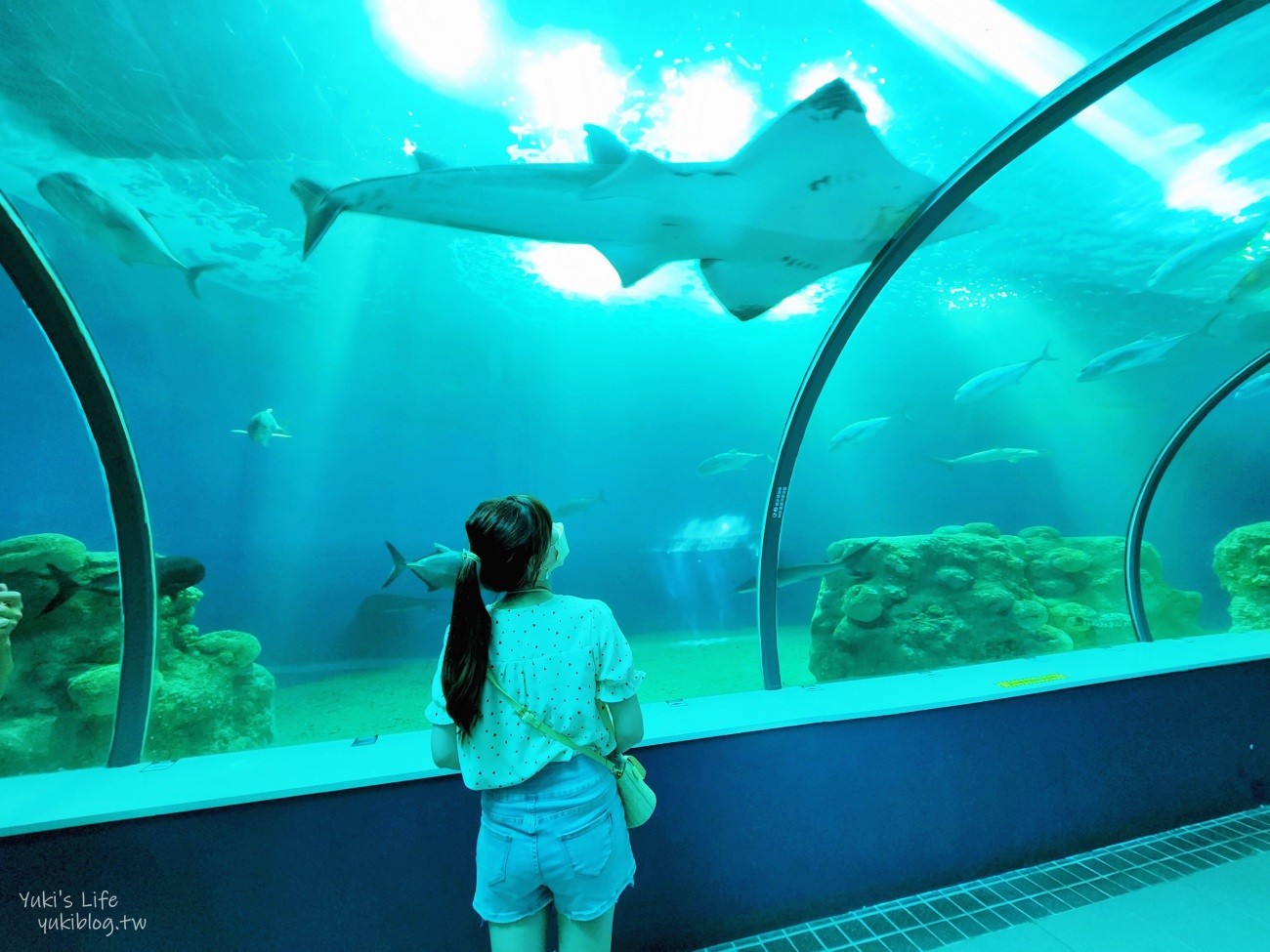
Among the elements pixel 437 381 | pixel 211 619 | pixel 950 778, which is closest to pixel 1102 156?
pixel 950 778

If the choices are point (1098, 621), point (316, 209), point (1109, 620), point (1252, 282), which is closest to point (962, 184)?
point (316, 209)

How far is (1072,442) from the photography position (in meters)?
26.5

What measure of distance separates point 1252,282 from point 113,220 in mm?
15189

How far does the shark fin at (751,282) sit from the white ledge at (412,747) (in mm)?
2687

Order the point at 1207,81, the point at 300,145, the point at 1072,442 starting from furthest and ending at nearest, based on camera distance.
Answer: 1. the point at 1072,442
2. the point at 300,145
3. the point at 1207,81

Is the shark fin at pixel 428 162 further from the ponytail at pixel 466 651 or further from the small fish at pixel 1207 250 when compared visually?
the small fish at pixel 1207 250

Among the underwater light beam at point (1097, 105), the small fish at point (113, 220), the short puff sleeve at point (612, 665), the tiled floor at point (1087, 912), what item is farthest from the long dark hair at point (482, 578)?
the small fish at point (113, 220)

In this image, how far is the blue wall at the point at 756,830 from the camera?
4.52 feet

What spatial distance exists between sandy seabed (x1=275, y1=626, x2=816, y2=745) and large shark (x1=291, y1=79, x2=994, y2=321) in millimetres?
4948

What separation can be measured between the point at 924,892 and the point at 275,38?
829cm

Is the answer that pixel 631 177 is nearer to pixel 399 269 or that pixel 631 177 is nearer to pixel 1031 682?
pixel 1031 682

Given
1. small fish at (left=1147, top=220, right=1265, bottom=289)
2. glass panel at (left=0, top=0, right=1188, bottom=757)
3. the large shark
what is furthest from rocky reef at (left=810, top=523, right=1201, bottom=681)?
the large shark

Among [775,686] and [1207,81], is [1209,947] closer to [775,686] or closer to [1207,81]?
[775,686]

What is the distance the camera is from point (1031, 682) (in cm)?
209
